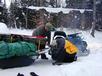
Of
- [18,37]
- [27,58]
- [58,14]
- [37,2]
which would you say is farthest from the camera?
[37,2]

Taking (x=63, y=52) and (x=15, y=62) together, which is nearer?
(x=15, y=62)

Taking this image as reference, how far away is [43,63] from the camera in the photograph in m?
11.4

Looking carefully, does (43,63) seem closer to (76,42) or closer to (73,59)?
(73,59)

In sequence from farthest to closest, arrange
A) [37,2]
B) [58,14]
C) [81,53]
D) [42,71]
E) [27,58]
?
1. [37,2]
2. [58,14]
3. [81,53]
4. [27,58]
5. [42,71]

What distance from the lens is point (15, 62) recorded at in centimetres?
1058

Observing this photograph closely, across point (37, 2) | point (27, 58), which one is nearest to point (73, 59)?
point (27, 58)

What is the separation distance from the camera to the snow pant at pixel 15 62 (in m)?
10.4

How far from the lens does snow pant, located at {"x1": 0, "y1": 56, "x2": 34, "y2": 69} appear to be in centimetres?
1037

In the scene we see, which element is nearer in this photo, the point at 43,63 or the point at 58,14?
the point at 43,63

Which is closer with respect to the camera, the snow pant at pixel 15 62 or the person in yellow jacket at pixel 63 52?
the snow pant at pixel 15 62

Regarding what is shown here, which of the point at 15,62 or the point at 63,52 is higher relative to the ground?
the point at 63,52

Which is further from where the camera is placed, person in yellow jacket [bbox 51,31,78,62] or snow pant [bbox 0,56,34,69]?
person in yellow jacket [bbox 51,31,78,62]

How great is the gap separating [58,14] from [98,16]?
3613 mm

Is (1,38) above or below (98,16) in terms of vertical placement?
above
